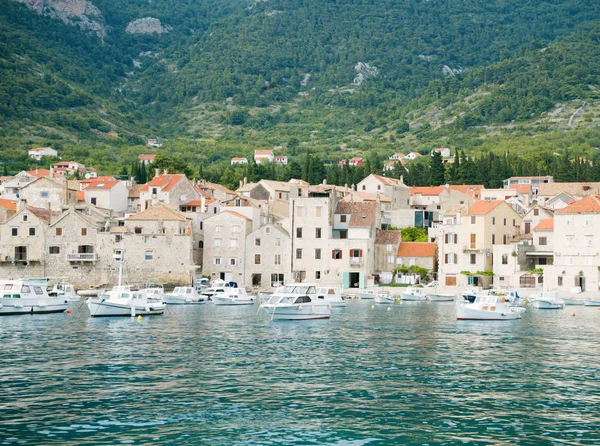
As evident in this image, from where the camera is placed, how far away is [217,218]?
108 meters

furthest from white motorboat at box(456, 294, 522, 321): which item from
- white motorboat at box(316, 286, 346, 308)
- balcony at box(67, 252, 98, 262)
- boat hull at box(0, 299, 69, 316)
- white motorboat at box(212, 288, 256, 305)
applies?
balcony at box(67, 252, 98, 262)

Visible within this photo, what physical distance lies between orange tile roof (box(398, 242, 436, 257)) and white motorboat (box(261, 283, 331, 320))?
130 ft

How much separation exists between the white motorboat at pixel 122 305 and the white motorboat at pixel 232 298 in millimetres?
13494

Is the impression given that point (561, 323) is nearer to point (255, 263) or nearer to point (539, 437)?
point (539, 437)

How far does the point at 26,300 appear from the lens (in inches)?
2854

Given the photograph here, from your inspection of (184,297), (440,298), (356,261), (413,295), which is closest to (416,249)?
(356,261)

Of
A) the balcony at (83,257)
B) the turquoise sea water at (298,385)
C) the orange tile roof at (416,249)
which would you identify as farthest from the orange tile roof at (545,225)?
the balcony at (83,257)

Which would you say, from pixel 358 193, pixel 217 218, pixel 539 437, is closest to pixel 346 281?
pixel 217 218

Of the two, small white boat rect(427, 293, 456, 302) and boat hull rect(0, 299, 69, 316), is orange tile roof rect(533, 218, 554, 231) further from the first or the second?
boat hull rect(0, 299, 69, 316)

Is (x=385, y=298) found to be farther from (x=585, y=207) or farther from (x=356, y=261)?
(x=585, y=207)

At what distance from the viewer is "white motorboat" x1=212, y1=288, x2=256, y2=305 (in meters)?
86.9

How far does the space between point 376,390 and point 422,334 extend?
2190 centimetres

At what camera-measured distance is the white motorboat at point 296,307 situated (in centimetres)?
6844

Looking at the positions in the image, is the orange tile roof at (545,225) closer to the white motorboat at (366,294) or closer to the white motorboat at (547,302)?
the white motorboat at (547,302)
